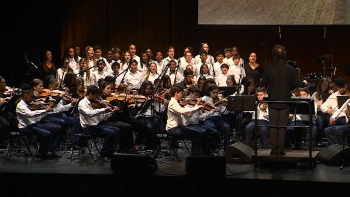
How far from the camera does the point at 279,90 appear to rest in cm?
873

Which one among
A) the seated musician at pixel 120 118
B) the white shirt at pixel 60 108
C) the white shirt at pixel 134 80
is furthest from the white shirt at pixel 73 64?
the seated musician at pixel 120 118

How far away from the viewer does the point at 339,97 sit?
987 cm

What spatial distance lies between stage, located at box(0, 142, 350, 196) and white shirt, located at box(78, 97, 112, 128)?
3.23ft

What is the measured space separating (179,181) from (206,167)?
0.41 m

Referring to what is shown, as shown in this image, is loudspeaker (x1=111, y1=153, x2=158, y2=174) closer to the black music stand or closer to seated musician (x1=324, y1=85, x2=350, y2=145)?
the black music stand

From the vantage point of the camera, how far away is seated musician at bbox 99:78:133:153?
9.95 m

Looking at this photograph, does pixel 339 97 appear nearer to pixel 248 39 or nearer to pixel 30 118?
pixel 30 118

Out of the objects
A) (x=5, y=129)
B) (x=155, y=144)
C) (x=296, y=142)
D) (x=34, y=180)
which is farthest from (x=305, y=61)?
(x=34, y=180)

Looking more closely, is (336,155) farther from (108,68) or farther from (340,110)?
(108,68)

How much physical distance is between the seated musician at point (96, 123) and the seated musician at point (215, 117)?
1.69 metres

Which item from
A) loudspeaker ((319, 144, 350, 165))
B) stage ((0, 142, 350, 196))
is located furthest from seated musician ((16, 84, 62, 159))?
loudspeaker ((319, 144, 350, 165))

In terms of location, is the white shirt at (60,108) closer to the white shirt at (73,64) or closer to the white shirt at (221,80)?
the white shirt at (73,64)

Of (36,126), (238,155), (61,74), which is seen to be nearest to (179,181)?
(238,155)

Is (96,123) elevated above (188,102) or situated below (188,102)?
below
